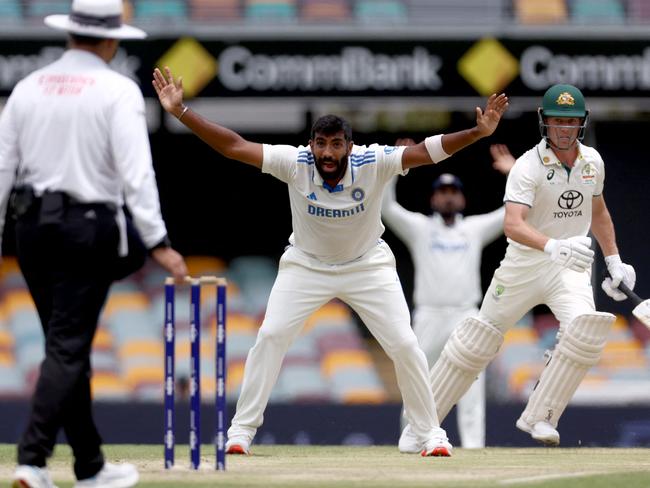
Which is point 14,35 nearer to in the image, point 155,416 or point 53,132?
point 155,416

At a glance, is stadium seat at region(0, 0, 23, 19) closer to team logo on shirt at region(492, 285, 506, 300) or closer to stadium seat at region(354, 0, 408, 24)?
stadium seat at region(354, 0, 408, 24)

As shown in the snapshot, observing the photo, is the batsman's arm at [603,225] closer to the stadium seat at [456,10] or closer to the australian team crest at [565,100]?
the australian team crest at [565,100]

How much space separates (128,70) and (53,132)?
6464mm

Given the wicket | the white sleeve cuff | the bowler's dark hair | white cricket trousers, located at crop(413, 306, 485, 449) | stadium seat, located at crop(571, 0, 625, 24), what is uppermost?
stadium seat, located at crop(571, 0, 625, 24)

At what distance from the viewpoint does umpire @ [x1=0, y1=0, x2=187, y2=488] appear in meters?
5.21

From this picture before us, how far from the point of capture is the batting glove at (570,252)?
7.42 meters

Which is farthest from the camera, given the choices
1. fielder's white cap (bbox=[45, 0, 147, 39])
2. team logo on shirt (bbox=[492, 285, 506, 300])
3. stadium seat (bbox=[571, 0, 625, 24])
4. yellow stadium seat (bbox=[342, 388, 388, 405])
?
yellow stadium seat (bbox=[342, 388, 388, 405])

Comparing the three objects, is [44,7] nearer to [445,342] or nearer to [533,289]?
[445,342]

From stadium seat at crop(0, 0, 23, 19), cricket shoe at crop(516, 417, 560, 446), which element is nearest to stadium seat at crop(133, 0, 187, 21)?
stadium seat at crop(0, 0, 23, 19)

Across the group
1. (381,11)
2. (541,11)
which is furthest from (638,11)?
(381,11)

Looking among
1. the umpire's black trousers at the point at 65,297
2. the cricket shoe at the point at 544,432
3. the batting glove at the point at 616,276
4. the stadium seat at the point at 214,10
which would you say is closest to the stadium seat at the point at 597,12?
the stadium seat at the point at 214,10

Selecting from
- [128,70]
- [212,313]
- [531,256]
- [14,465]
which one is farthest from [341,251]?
[212,313]

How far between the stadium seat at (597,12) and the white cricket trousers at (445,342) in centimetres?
230

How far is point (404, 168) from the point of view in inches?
279
